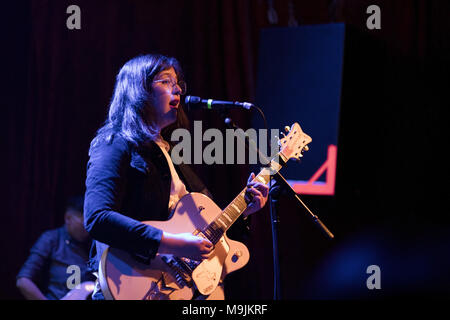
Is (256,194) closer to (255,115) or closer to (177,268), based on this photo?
(177,268)

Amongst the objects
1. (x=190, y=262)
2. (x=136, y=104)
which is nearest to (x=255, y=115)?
(x=136, y=104)

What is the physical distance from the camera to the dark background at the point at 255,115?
11.4 feet

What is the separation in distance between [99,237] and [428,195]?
8.84 feet

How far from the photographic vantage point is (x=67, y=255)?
3.49 meters

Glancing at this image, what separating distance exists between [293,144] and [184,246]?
0.75 meters

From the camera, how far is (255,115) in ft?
11.5

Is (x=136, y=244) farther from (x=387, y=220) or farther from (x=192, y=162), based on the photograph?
(x=387, y=220)

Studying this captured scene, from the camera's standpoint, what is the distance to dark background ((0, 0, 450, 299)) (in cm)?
349

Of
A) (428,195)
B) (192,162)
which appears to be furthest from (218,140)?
(428,195)

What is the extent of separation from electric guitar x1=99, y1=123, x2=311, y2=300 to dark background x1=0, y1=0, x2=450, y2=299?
1.28 metres

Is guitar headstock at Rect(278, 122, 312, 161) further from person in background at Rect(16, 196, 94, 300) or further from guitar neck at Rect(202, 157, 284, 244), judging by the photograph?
person in background at Rect(16, 196, 94, 300)

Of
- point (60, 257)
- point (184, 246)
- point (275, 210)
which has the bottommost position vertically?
point (60, 257)

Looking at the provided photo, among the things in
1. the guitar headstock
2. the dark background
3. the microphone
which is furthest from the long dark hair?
the dark background
